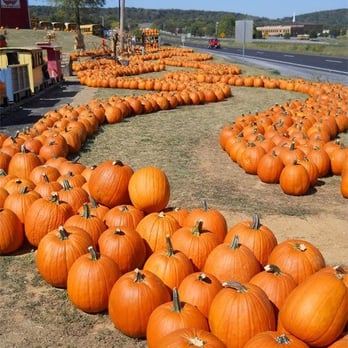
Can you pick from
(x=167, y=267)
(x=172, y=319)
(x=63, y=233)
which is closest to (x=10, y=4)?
(x=63, y=233)

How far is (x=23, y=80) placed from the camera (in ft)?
49.0

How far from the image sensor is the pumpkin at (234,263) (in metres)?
3.71

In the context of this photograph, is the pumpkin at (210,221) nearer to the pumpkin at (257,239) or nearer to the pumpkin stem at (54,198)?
the pumpkin at (257,239)

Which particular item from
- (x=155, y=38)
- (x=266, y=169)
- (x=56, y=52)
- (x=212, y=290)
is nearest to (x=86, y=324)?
(x=212, y=290)

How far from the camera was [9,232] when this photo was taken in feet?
15.6

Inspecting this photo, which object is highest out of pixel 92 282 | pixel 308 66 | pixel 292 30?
pixel 292 30

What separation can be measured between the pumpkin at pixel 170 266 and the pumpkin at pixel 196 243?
7.1 inches

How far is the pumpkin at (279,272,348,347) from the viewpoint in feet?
9.55

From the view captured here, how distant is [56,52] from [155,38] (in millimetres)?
34699

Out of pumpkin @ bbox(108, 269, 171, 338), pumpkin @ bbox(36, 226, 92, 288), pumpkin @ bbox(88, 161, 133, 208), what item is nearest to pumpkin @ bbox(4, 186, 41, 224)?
pumpkin @ bbox(88, 161, 133, 208)

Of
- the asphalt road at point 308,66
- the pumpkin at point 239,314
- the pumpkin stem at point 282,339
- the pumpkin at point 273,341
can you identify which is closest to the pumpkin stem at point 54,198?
the pumpkin at point 239,314

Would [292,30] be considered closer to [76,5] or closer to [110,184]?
[76,5]

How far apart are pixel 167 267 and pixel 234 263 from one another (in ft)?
1.83

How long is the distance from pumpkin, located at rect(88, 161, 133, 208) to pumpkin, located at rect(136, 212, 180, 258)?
80cm
